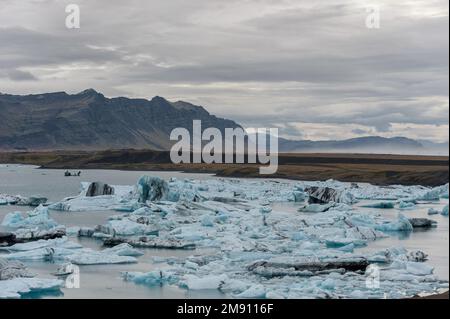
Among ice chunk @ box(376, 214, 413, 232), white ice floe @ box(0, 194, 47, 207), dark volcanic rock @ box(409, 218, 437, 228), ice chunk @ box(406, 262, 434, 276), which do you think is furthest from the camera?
white ice floe @ box(0, 194, 47, 207)

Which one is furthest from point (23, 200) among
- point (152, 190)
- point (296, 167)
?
point (296, 167)

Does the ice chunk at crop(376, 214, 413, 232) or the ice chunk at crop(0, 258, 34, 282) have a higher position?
the ice chunk at crop(0, 258, 34, 282)

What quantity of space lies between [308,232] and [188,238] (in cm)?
451

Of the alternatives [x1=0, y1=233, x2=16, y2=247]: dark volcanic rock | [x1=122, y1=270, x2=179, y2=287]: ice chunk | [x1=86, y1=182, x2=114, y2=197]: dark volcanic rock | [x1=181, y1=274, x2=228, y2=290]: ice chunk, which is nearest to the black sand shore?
[x1=86, y1=182, x2=114, y2=197]: dark volcanic rock

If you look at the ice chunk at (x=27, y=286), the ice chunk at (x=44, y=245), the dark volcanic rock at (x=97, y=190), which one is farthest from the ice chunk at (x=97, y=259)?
the dark volcanic rock at (x=97, y=190)

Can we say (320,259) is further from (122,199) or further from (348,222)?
(122,199)

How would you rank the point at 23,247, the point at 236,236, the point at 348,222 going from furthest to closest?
1. the point at 348,222
2. the point at 236,236
3. the point at 23,247

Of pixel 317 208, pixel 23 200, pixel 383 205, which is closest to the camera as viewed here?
pixel 317 208

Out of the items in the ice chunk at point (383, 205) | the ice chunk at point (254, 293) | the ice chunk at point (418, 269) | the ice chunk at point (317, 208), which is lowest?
the ice chunk at point (383, 205)

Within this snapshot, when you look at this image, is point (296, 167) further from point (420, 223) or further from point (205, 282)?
point (205, 282)

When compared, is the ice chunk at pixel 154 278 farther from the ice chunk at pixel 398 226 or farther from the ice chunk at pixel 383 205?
the ice chunk at pixel 383 205

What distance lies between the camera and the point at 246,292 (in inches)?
552

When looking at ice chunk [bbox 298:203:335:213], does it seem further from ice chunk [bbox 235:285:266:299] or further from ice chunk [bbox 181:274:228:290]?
ice chunk [bbox 235:285:266:299]

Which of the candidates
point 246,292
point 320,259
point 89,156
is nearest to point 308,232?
point 320,259
